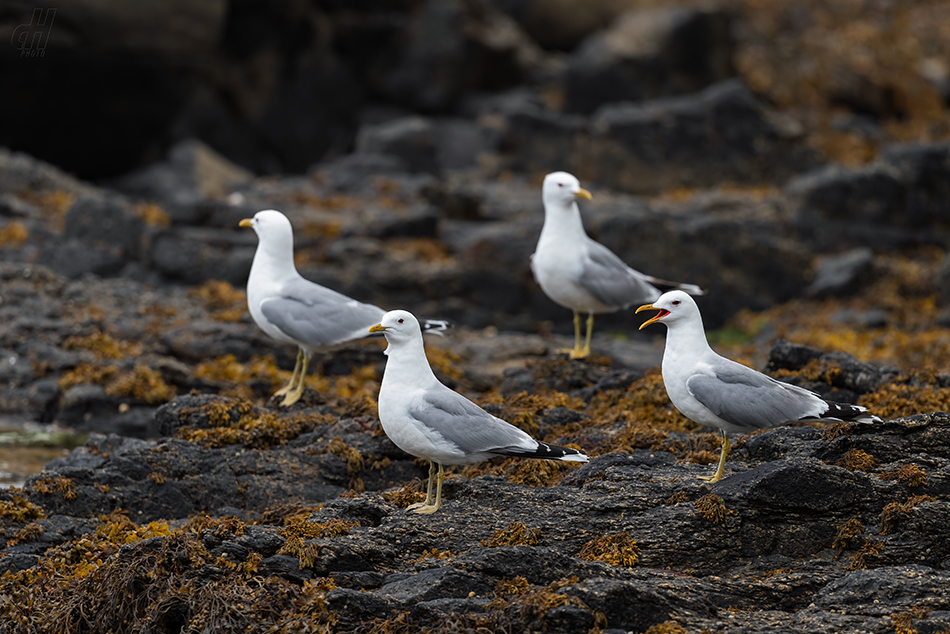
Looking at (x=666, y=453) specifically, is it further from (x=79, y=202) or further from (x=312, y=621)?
(x=79, y=202)

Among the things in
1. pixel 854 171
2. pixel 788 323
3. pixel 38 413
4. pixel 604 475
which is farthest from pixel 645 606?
pixel 854 171

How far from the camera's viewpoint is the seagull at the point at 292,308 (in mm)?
8898

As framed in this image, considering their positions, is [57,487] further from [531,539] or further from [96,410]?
[96,410]

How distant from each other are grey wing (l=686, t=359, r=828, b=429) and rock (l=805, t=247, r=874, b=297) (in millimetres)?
11030

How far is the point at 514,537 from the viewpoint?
592cm

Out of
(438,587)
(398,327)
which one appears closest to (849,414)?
(438,587)

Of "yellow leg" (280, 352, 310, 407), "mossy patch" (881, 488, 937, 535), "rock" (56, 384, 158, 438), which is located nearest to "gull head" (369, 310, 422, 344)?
"yellow leg" (280, 352, 310, 407)

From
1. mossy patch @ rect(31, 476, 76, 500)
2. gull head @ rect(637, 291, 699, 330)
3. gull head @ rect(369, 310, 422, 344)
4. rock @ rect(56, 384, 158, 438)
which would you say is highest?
gull head @ rect(637, 291, 699, 330)

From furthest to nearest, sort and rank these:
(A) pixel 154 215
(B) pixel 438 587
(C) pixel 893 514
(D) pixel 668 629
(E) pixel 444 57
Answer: (E) pixel 444 57
(A) pixel 154 215
(C) pixel 893 514
(B) pixel 438 587
(D) pixel 668 629

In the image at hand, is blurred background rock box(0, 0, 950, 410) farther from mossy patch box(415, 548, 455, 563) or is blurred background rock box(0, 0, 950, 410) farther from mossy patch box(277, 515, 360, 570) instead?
mossy patch box(415, 548, 455, 563)

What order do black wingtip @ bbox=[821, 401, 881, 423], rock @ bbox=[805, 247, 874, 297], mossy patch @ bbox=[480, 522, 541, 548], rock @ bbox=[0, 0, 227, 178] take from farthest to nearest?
rock @ bbox=[0, 0, 227, 178], rock @ bbox=[805, 247, 874, 297], black wingtip @ bbox=[821, 401, 881, 423], mossy patch @ bbox=[480, 522, 541, 548]

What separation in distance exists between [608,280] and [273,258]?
352 centimetres

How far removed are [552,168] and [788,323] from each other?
25.1ft

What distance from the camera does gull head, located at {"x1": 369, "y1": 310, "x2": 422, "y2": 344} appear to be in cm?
675
